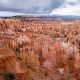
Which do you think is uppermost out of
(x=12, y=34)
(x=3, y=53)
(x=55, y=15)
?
(x=55, y=15)

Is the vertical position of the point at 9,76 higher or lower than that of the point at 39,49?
lower

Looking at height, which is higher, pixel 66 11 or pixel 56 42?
pixel 66 11

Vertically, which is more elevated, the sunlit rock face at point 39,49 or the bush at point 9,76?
the sunlit rock face at point 39,49

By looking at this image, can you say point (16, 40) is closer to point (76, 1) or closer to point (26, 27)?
point (26, 27)

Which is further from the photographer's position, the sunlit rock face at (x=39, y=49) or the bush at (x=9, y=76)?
the sunlit rock face at (x=39, y=49)

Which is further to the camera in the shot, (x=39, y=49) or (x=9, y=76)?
(x=39, y=49)

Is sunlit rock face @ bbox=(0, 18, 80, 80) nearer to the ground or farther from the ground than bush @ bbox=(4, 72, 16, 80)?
farther from the ground

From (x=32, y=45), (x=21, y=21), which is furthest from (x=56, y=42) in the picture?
(x=21, y=21)

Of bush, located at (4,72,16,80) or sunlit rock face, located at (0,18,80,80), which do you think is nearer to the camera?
bush, located at (4,72,16,80)
